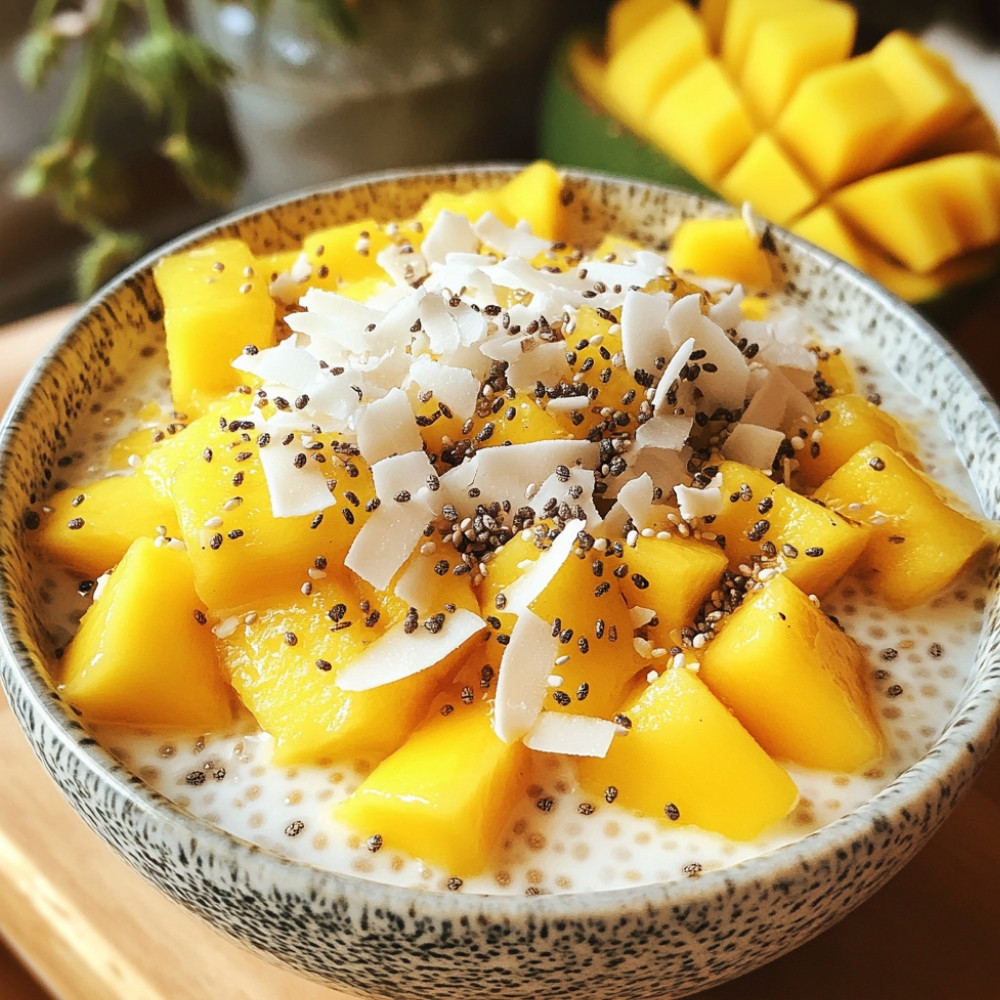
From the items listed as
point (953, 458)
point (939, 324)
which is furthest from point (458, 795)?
point (939, 324)

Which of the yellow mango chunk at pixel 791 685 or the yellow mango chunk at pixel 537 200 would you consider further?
the yellow mango chunk at pixel 537 200

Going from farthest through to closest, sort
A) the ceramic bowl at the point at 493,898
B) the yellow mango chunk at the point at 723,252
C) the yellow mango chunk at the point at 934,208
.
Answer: the yellow mango chunk at the point at 934,208
the yellow mango chunk at the point at 723,252
the ceramic bowl at the point at 493,898

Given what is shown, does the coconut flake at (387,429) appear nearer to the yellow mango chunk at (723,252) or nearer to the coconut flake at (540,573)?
the coconut flake at (540,573)

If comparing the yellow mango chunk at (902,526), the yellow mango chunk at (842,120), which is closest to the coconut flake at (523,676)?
the yellow mango chunk at (902,526)

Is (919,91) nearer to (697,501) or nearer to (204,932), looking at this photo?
(697,501)

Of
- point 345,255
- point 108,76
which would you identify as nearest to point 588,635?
point 345,255

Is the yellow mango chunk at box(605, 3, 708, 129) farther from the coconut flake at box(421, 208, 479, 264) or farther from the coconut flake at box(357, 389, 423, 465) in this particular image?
the coconut flake at box(357, 389, 423, 465)
